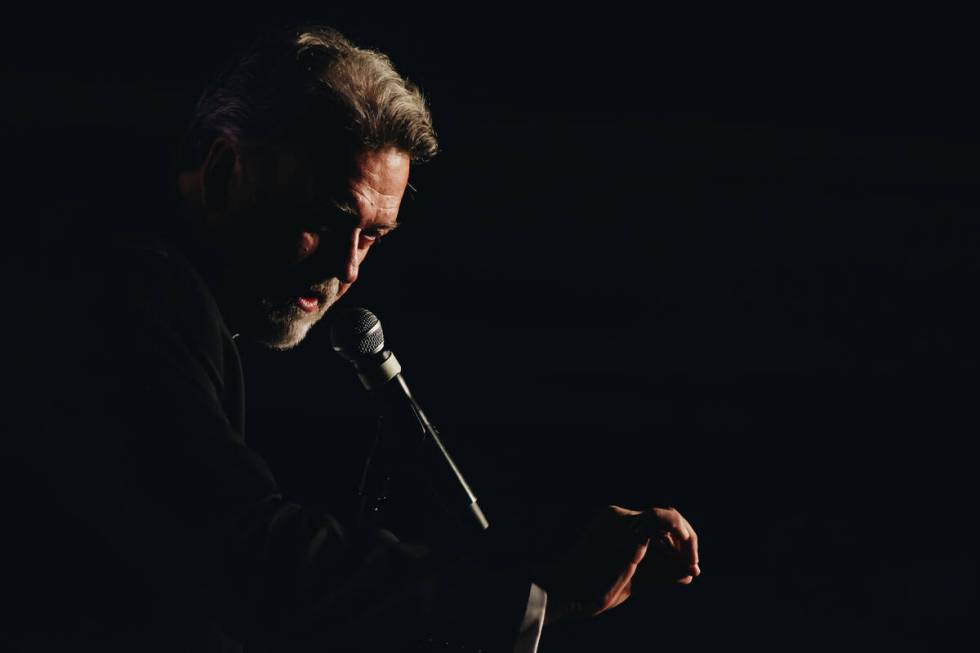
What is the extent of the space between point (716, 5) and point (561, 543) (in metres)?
2.17

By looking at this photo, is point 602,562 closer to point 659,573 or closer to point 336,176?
point 659,573

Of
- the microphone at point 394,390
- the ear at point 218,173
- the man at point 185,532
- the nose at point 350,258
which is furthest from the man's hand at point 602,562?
the ear at point 218,173

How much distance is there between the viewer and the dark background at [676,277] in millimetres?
2861

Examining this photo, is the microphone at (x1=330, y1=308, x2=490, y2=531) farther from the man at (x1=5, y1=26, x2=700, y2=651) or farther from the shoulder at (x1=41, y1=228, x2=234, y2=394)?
the shoulder at (x1=41, y1=228, x2=234, y2=394)

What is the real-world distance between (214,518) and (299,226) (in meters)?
0.64

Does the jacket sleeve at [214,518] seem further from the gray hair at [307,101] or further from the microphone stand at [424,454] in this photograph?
the gray hair at [307,101]

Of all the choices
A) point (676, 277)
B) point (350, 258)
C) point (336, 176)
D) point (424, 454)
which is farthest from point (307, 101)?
point (676, 277)

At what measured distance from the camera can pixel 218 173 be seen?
1506mm

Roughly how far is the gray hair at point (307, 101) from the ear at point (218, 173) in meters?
0.02

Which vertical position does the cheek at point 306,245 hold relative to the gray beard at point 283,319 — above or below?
above

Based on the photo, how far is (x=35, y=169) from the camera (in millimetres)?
2893

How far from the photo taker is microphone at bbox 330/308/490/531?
1405mm

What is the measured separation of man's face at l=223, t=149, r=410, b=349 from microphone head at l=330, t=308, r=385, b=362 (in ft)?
0.26

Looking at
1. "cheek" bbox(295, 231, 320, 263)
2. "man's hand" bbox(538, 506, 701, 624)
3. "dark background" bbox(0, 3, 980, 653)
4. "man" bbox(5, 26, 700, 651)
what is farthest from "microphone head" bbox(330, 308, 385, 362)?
"dark background" bbox(0, 3, 980, 653)
